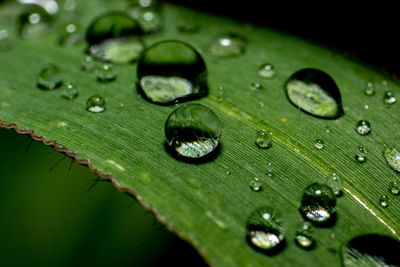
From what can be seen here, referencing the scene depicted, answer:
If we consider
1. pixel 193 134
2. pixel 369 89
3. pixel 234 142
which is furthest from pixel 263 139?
pixel 369 89

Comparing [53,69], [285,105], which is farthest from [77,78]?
[285,105]

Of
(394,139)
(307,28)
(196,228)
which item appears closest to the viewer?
(196,228)

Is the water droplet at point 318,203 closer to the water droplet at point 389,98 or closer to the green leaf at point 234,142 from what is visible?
the green leaf at point 234,142

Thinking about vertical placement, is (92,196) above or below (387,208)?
below

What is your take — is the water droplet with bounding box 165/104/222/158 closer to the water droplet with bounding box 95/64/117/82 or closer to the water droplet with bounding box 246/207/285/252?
the water droplet with bounding box 246/207/285/252

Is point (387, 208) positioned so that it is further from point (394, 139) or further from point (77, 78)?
point (77, 78)
